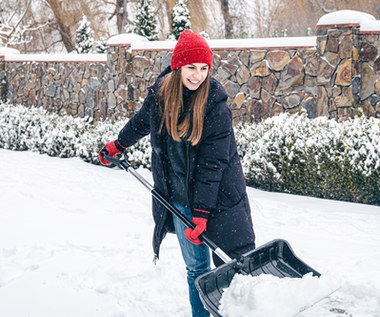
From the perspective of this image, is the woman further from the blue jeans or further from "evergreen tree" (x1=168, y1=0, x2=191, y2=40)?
"evergreen tree" (x1=168, y1=0, x2=191, y2=40)

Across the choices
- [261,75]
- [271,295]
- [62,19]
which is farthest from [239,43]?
[62,19]

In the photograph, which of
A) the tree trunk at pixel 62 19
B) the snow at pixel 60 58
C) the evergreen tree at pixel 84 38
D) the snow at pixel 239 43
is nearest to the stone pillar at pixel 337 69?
the snow at pixel 239 43

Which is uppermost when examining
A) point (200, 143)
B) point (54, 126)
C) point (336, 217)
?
point (200, 143)

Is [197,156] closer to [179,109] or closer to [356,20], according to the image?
[179,109]

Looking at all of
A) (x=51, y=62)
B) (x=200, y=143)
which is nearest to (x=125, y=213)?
(x=200, y=143)

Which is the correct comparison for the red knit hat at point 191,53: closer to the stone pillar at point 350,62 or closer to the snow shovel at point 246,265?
the snow shovel at point 246,265

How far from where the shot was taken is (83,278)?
13.3 feet

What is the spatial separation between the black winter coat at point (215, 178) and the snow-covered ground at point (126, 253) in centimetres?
57

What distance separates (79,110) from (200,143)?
829 centimetres

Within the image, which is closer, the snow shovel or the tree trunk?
the snow shovel

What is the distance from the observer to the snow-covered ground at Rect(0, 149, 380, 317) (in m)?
3.55

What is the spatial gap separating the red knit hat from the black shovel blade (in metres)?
1.01

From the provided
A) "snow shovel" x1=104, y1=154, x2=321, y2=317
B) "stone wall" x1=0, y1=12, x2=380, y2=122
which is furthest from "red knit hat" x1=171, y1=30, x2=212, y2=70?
"stone wall" x1=0, y1=12, x2=380, y2=122

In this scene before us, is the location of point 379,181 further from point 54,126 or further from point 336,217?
point 54,126
